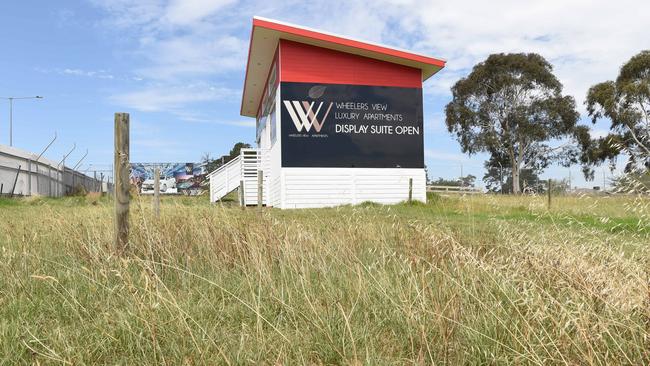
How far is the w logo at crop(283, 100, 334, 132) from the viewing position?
18.9 m

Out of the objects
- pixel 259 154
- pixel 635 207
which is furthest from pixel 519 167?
pixel 635 207

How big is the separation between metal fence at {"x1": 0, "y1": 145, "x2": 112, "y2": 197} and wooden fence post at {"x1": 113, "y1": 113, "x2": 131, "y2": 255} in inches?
834

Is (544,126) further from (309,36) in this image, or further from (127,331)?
(127,331)

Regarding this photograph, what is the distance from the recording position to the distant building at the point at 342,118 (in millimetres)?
18875

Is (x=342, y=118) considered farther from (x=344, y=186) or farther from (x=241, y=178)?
(x=241, y=178)

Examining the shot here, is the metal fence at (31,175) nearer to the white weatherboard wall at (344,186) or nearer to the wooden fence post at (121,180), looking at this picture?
the white weatherboard wall at (344,186)

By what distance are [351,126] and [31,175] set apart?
21.2 m

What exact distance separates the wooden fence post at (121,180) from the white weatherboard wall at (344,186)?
501 inches

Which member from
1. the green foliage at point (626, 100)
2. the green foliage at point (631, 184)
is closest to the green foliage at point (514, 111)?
the green foliage at point (626, 100)

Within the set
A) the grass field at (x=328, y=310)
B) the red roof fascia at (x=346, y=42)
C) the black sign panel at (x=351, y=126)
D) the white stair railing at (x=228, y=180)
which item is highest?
the red roof fascia at (x=346, y=42)

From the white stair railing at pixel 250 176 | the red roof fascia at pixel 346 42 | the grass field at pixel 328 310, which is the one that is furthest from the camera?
the white stair railing at pixel 250 176

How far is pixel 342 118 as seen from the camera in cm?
1948

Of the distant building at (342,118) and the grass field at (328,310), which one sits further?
the distant building at (342,118)

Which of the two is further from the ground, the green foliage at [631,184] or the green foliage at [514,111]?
the green foliage at [514,111]
